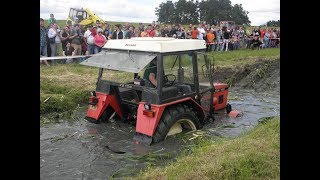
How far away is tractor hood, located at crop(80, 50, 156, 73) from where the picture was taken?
6.37 meters

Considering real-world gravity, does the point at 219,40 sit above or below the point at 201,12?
below

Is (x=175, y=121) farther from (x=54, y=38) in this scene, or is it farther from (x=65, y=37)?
(x=65, y=37)

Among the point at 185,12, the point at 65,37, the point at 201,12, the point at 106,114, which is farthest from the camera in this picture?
the point at 201,12

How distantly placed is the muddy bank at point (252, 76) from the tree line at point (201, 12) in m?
31.5

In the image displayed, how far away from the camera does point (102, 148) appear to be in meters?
6.29

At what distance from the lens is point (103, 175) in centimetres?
518

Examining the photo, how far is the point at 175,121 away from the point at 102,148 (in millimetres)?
1375

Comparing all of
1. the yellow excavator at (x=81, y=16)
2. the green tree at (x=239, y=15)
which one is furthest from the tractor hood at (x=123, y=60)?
the green tree at (x=239, y=15)

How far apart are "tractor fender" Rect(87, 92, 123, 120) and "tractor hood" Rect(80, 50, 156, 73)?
0.77 meters

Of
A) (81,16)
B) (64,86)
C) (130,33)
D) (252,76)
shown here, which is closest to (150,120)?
(64,86)
